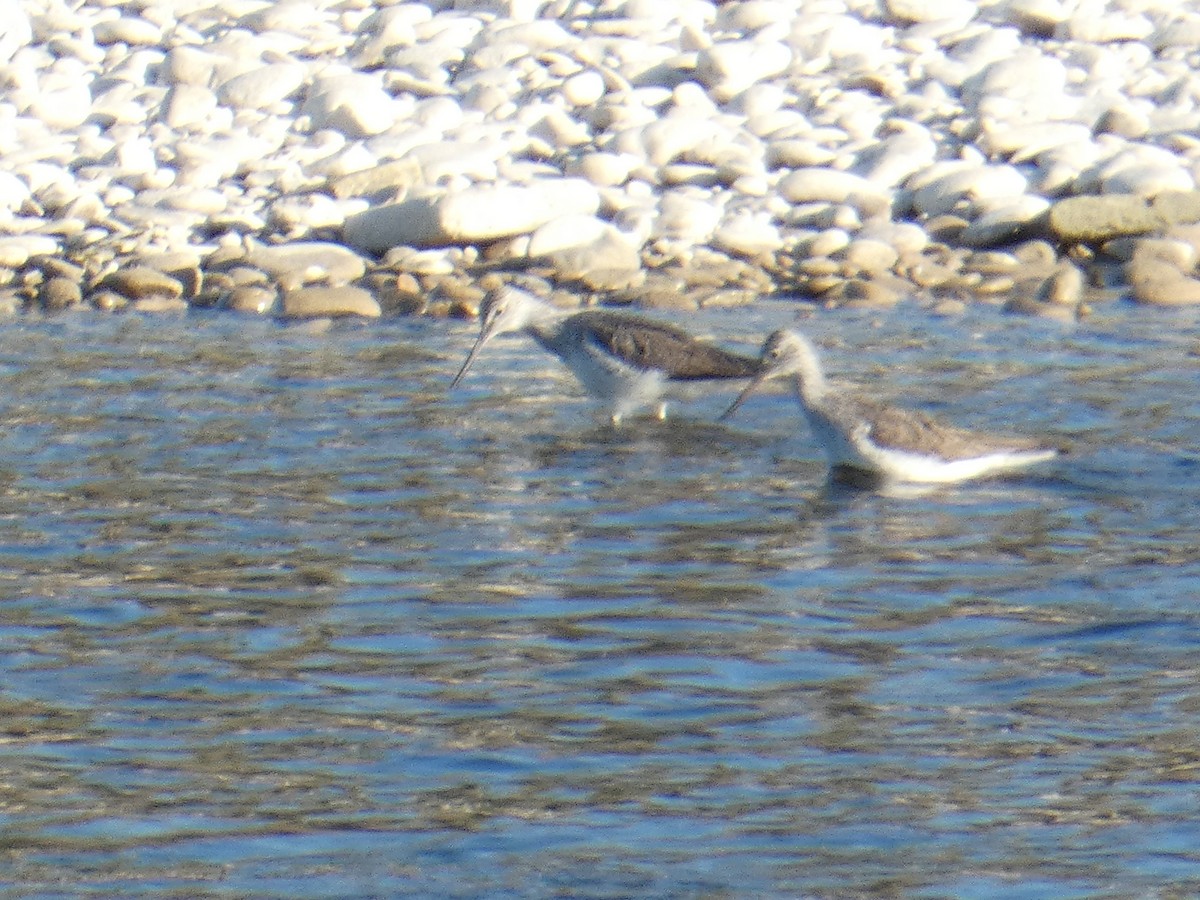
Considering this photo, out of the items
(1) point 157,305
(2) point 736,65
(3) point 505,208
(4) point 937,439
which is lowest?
(1) point 157,305

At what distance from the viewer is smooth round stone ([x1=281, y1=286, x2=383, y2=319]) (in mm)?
15586

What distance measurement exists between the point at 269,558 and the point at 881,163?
9547 mm

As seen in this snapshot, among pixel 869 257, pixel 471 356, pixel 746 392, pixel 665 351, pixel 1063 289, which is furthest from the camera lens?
pixel 869 257

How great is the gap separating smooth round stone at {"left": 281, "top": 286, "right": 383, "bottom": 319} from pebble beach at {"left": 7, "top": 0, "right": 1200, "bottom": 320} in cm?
2

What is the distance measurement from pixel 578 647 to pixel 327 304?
8.11 m

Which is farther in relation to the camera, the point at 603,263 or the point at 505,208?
the point at 505,208

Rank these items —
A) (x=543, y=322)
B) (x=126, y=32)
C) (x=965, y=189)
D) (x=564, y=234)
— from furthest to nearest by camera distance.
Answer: (x=126, y=32) → (x=965, y=189) → (x=564, y=234) → (x=543, y=322)

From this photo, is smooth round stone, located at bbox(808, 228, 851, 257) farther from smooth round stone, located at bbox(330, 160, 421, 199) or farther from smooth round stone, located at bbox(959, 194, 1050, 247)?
smooth round stone, located at bbox(330, 160, 421, 199)

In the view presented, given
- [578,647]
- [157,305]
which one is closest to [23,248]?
[157,305]

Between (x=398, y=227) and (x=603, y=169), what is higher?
(x=603, y=169)

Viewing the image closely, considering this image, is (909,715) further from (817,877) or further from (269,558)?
(269,558)

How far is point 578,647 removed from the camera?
7.92 meters

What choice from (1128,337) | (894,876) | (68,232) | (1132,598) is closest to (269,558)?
(1132,598)

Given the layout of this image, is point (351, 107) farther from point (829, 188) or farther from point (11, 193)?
point (829, 188)
